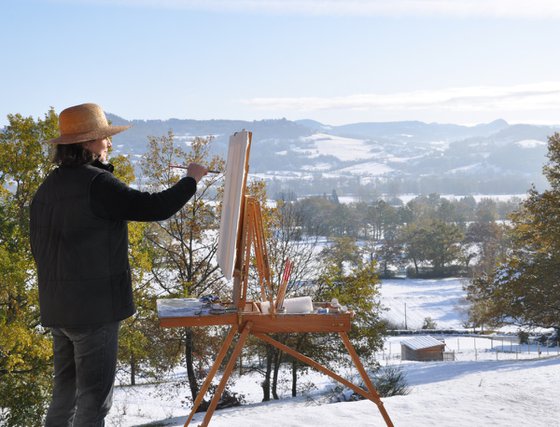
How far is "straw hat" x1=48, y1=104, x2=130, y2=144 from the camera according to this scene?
10.7 ft

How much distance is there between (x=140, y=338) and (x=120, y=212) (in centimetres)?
1274

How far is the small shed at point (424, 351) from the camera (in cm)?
3792

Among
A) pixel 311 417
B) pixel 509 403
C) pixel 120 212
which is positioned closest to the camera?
pixel 120 212

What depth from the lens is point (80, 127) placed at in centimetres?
330

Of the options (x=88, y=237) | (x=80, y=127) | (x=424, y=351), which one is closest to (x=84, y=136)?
(x=80, y=127)

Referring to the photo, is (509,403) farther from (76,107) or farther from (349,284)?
(349,284)

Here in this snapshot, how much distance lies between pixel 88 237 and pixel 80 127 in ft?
1.75

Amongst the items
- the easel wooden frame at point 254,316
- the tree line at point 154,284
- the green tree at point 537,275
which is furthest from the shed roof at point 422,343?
the easel wooden frame at point 254,316

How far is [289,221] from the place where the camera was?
81.2 ft

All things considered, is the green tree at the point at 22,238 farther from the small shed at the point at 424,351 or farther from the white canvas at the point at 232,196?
the small shed at the point at 424,351

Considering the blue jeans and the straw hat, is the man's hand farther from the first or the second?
the blue jeans

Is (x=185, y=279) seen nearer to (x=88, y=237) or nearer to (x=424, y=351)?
(x=88, y=237)

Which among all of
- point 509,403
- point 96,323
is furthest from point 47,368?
point 96,323

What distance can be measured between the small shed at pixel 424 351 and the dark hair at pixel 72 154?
36.0 metres
